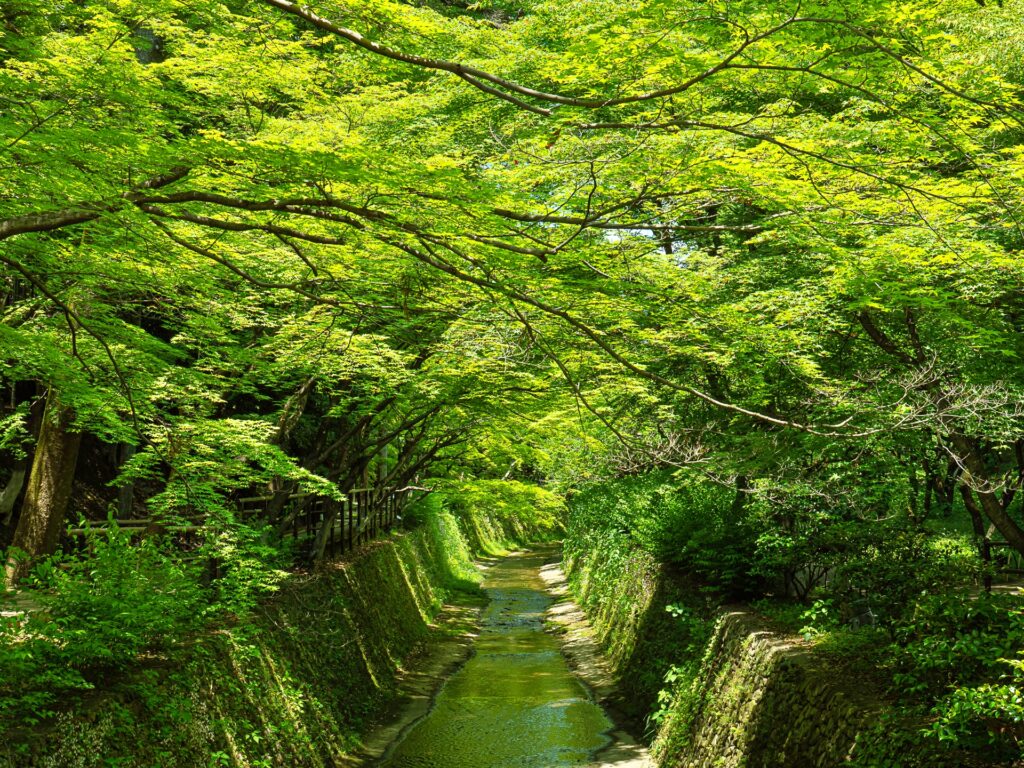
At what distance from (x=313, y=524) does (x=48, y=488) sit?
731 centimetres

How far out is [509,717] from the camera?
47.0 ft

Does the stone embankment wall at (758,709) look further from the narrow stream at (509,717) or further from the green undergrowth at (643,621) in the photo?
the narrow stream at (509,717)


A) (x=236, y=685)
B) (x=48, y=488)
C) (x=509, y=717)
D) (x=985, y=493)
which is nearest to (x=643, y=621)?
(x=509, y=717)

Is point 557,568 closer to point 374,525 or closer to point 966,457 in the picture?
point 374,525

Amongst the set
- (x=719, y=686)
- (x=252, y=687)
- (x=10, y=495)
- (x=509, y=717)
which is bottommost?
(x=509, y=717)

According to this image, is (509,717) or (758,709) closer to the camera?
(758,709)

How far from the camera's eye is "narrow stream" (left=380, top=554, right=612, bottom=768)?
484 inches

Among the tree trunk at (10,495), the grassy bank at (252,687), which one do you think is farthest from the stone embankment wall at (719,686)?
the tree trunk at (10,495)

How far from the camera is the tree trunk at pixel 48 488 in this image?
11.0m

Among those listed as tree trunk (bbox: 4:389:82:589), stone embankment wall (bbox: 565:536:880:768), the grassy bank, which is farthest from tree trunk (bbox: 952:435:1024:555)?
tree trunk (bbox: 4:389:82:589)

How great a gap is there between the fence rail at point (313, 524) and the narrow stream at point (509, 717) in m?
3.99

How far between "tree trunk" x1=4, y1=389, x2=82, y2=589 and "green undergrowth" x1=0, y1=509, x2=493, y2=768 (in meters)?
3.04

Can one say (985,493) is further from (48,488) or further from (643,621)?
(48,488)

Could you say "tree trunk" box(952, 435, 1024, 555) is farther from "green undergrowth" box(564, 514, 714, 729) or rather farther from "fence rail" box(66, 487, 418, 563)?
"fence rail" box(66, 487, 418, 563)
